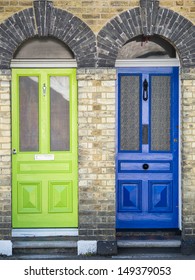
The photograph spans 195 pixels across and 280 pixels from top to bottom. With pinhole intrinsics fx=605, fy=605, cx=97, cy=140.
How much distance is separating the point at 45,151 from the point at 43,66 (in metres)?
1.31

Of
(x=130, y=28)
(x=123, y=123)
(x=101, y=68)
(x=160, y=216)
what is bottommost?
(x=160, y=216)

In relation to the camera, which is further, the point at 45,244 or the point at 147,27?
the point at 45,244

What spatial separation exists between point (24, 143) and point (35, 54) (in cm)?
138

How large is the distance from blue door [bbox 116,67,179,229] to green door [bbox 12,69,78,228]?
80cm

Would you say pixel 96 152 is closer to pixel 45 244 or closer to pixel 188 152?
pixel 188 152

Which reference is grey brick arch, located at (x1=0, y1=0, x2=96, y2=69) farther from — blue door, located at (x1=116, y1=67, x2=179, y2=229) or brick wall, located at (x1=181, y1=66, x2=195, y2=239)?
brick wall, located at (x1=181, y1=66, x2=195, y2=239)

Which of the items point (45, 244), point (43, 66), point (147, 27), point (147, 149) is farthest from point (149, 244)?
point (147, 27)

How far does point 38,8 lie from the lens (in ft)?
29.2

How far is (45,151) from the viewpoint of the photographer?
9344 mm

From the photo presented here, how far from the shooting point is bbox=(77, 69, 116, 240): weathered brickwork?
29.6 ft

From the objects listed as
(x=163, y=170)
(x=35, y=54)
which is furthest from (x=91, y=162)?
(x=35, y=54)

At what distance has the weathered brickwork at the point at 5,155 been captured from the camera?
896 centimetres

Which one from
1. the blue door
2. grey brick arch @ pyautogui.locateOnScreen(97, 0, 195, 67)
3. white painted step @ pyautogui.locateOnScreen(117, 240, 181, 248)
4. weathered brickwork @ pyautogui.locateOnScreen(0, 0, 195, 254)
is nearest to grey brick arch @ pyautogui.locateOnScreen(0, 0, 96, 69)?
weathered brickwork @ pyautogui.locateOnScreen(0, 0, 195, 254)

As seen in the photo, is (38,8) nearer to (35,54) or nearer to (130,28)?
(35,54)
